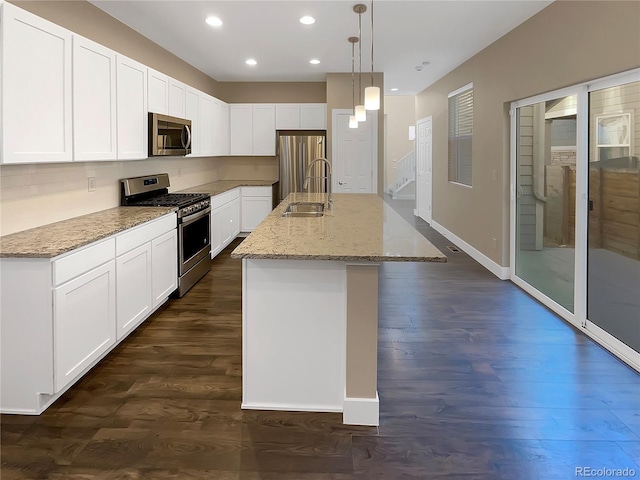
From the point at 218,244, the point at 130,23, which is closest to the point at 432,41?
the point at 130,23

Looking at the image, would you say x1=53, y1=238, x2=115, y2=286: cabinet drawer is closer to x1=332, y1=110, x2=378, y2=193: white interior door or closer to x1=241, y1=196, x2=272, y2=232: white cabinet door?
x1=241, y1=196, x2=272, y2=232: white cabinet door

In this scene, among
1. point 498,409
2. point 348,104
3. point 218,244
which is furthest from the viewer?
point 348,104

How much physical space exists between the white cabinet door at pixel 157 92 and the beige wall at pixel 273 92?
3.40 m

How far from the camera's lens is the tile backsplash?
9.92 feet

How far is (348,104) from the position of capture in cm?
752

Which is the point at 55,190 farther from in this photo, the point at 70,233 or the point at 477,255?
the point at 477,255

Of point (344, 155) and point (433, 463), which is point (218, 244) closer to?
point (344, 155)

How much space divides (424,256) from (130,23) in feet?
13.1

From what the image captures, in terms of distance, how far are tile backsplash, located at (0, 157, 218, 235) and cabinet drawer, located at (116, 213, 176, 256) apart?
1.81 feet

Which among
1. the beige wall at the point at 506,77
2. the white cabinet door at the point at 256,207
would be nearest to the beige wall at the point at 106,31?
the white cabinet door at the point at 256,207

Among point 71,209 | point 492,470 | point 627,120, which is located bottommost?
point 492,470

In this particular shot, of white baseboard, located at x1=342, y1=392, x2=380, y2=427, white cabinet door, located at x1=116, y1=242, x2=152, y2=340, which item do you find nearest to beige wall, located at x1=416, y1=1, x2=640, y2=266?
white baseboard, located at x1=342, y1=392, x2=380, y2=427

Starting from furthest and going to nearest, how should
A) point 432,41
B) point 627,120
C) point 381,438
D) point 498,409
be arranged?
point 432,41
point 627,120
point 498,409
point 381,438

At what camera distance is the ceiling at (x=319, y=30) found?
4.24 metres
